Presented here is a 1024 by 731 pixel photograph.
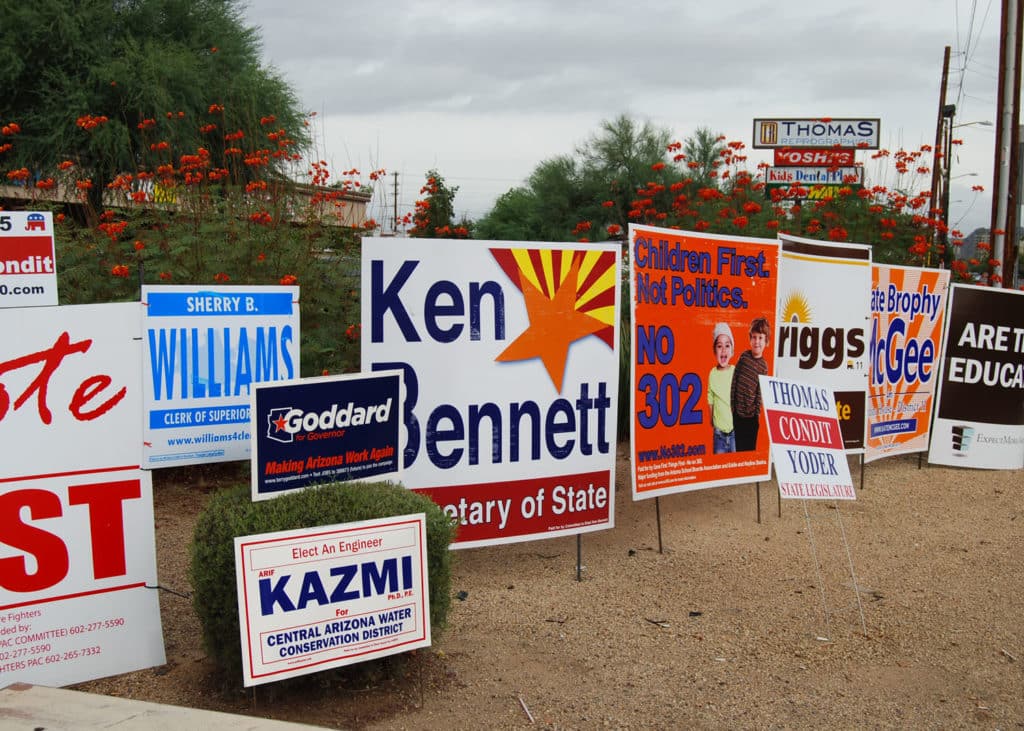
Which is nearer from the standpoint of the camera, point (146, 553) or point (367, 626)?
point (367, 626)

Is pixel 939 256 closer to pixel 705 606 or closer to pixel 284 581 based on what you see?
pixel 705 606

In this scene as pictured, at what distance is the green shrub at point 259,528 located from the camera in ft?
13.7

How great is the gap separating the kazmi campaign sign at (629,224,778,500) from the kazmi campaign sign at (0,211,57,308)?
3.43 meters

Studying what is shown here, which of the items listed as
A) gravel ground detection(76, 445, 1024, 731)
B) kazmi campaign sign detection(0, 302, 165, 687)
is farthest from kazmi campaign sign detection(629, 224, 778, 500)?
kazmi campaign sign detection(0, 302, 165, 687)

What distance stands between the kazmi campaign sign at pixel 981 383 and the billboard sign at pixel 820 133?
2455cm

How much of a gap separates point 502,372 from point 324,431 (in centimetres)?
160

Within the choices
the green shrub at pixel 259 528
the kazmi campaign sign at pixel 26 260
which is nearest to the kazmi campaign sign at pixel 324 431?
the green shrub at pixel 259 528

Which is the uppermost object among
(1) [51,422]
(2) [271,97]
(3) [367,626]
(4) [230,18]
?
(4) [230,18]

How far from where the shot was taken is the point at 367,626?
4.30m

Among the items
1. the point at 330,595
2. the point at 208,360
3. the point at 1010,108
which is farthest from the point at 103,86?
the point at 330,595

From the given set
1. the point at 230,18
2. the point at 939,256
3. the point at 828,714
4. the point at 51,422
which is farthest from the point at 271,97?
the point at 828,714

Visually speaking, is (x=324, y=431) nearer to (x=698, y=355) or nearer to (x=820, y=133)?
(x=698, y=355)

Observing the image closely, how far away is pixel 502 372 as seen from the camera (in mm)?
6027

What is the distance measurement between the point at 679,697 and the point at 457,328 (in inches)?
93.9
